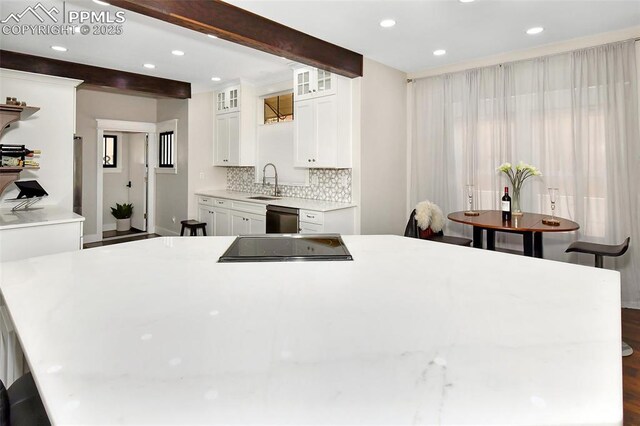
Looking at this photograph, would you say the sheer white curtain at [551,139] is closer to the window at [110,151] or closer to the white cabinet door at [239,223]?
the white cabinet door at [239,223]

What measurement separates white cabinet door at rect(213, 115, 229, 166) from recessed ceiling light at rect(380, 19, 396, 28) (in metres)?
3.27

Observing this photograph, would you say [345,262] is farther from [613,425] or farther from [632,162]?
[632,162]

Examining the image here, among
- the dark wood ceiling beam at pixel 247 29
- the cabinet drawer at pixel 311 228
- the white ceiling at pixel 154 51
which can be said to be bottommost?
the cabinet drawer at pixel 311 228

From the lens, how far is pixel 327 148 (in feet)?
14.6

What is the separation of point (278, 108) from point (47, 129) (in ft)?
9.31

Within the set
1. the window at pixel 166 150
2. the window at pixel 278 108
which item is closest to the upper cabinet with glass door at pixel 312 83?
the window at pixel 278 108

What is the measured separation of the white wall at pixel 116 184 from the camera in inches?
291

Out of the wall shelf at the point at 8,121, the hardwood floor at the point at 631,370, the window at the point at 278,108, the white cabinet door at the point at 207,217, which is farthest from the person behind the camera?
the white cabinet door at the point at 207,217

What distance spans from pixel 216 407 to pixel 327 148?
4.00 m

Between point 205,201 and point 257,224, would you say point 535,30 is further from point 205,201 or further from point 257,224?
point 205,201

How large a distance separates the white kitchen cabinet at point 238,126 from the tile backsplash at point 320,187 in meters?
0.36

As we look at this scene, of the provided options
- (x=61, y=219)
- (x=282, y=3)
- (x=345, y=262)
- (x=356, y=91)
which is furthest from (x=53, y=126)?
(x=345, y=262)

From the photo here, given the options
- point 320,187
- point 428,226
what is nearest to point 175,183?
point 320,187

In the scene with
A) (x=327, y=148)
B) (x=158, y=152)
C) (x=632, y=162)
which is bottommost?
(x=632, y=162)
